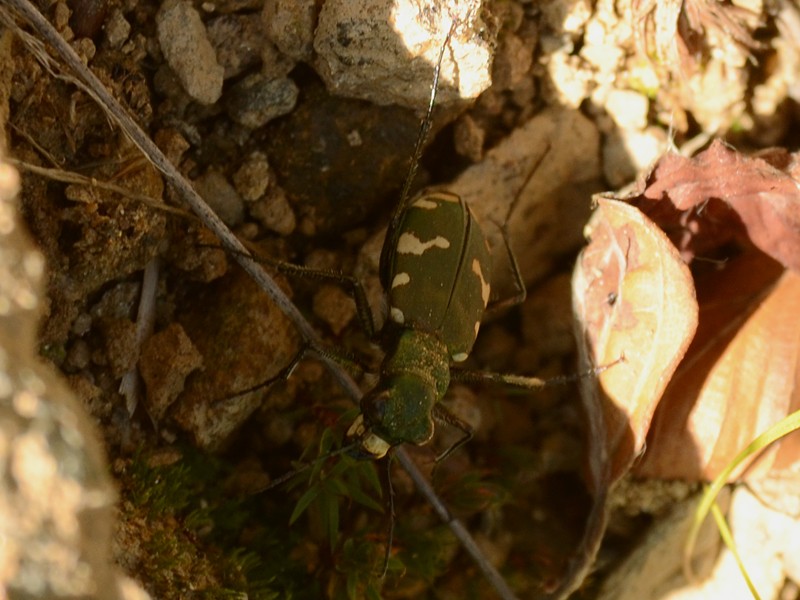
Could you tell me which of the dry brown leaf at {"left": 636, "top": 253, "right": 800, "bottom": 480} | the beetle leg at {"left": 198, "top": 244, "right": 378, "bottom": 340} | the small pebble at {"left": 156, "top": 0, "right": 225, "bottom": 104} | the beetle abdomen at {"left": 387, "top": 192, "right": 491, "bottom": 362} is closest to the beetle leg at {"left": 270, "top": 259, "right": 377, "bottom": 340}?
the beetle leg at {"left": 198, "top": 244, "right": 378, "bottom": 340}

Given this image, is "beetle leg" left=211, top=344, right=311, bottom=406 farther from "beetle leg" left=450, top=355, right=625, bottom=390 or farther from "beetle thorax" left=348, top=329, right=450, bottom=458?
"beetle leg" left=450, top=355, right=625, bottom=390

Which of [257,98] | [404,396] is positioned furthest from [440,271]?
[257,98]

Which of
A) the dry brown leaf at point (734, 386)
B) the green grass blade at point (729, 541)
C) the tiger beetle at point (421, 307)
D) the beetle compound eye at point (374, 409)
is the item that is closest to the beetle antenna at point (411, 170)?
the tiger beetle at point (421, 307)

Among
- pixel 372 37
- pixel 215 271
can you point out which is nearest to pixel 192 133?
pixel 215 271

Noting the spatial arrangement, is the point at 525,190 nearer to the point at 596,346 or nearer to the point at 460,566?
the point at 596,346

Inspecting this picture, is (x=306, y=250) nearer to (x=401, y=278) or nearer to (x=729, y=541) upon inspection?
(x=401, y=278)

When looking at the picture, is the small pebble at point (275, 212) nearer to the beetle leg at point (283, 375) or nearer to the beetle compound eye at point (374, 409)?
the beetle leg at point (283, 375)
